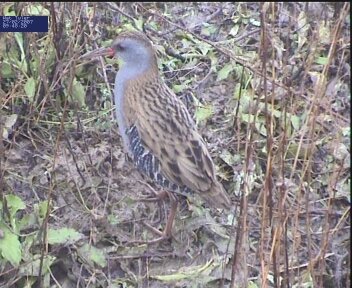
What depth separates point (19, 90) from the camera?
424 centimetres

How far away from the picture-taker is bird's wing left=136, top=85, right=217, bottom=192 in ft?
11.7

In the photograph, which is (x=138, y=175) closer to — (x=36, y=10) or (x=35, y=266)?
(x=35, y=266)

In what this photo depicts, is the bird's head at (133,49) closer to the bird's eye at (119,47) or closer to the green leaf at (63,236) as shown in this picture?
the bird's eye at (119,47)

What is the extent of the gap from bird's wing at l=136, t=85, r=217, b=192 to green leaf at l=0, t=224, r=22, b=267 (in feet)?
2.12

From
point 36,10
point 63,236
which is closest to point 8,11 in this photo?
point 36,10

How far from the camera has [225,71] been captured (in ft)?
15.3

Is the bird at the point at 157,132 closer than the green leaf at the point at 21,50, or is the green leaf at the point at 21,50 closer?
the bird at the point at 157,132

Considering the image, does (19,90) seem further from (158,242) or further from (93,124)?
(158,242)

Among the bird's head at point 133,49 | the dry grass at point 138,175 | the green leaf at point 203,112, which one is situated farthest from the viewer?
the green leaf at point 203,112

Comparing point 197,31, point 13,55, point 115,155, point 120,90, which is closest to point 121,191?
point 115,155

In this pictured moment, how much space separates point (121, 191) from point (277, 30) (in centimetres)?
134

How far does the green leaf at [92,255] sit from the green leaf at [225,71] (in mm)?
1312

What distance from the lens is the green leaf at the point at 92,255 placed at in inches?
146
